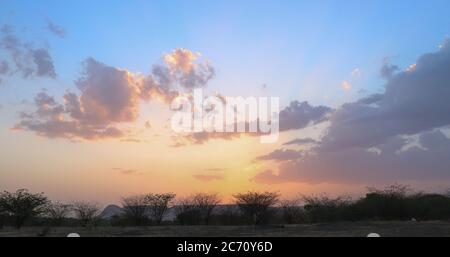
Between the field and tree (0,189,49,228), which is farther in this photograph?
tree (0,189,49,228)

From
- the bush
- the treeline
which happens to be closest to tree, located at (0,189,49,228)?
the treeline

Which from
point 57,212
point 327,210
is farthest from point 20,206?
point 327,210

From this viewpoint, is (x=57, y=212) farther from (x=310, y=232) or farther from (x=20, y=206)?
(x=310, y=232)

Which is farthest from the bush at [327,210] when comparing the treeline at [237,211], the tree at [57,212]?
the tree at [57,212]

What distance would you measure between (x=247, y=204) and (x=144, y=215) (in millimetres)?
9011

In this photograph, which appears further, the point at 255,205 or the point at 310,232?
the point at 255,205

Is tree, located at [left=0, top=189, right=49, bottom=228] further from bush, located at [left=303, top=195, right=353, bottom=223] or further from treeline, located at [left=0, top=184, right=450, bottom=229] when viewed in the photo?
bush, located at [left=303, top=195, right=353, bottom=223]

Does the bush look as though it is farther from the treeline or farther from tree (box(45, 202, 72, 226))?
tree (box(45, 202, 72, 226))

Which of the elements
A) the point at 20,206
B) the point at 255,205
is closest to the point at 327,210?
the point at 255,205

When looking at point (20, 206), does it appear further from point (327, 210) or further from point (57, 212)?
point (327, 210)

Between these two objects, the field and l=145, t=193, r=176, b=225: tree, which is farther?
l=145, t=193, r=176, b=225: tree

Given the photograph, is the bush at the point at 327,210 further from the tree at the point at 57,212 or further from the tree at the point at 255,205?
the tree at the point at 57,212
